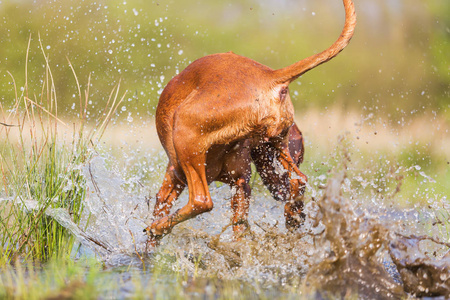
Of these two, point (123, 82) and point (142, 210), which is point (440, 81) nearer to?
point (123, 82)

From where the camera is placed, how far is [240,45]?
14.3 m

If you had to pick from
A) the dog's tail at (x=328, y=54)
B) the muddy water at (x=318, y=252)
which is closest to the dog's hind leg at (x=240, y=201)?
the muddy water at (x=318, y=252)

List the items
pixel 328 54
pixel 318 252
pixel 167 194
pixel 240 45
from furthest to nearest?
pixel 240 45, pixel 167 194, pixel 328 54, pixel 318 252

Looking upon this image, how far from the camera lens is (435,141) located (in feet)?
35.1

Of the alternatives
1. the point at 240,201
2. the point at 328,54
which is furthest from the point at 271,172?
the point at 328,54

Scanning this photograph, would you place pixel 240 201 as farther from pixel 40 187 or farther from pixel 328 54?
pixel 40 187

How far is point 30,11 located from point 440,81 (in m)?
10.2

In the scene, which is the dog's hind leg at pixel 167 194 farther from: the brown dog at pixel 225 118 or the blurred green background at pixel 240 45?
the blurred green background at pixel 240 45

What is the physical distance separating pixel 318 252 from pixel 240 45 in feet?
38.9

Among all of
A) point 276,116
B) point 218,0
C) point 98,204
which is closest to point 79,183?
point 98,204

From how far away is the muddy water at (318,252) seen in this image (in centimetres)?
282

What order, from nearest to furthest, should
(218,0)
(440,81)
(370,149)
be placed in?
(370,149) < (440,81) < (218,0)

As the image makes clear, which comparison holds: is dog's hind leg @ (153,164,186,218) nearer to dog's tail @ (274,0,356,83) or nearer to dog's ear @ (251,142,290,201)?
dog's ear @ (251,142,290,201)

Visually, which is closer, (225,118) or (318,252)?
(318,252)
